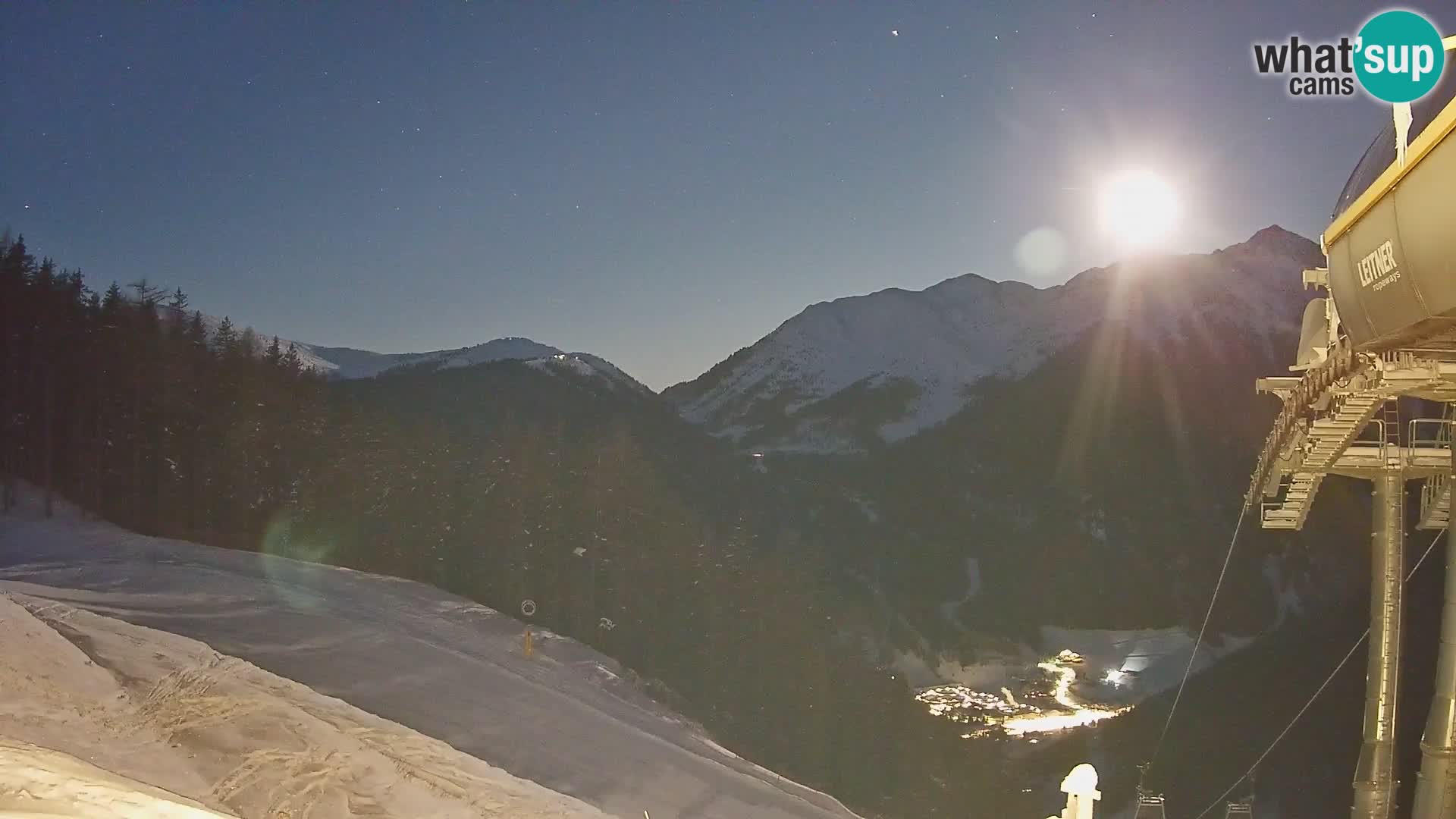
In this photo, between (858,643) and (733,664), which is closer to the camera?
(733,664)

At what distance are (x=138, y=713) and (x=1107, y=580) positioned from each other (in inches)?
3298

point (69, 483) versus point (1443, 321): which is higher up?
point (1443, 321)

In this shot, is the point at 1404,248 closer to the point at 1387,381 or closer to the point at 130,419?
the point at 1387,381

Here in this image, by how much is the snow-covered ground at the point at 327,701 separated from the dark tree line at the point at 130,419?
17071 mm

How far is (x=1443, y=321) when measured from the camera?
6488 mm

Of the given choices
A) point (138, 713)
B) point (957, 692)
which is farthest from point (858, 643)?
point (138, 713)

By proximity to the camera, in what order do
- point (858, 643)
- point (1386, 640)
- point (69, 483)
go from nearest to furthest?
point (1386, 640)
point (69, 483)
point (858, 643)

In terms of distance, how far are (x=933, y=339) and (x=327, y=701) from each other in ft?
416

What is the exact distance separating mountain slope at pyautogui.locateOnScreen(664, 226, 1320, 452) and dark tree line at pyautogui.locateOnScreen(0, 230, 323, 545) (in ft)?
238

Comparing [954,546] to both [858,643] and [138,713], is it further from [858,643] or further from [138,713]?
[138,713]

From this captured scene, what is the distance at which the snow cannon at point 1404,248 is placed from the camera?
5930 mm

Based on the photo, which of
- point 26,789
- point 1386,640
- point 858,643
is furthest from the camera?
point 858,643

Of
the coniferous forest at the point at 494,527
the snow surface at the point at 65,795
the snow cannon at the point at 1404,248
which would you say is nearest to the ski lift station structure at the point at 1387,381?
the snow cannon at the point at 1404,248

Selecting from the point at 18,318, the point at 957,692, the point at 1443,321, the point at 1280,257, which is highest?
the point at 1280,257
